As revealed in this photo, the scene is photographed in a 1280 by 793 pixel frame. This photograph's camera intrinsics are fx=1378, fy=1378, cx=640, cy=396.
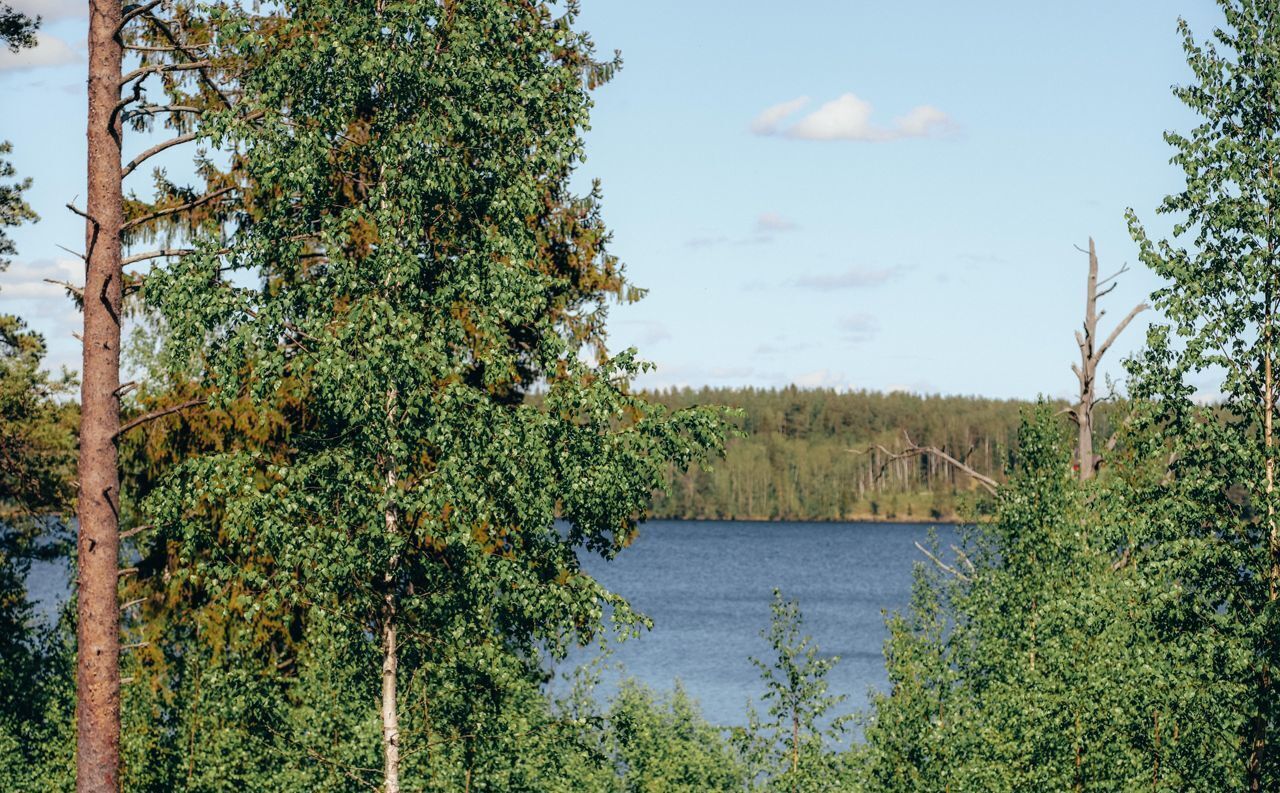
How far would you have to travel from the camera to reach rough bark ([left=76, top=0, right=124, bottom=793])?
46.4 feet

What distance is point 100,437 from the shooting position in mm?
14219

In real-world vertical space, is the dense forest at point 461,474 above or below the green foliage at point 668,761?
above

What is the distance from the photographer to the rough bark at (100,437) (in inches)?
557

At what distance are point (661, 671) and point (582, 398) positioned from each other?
42387 mm

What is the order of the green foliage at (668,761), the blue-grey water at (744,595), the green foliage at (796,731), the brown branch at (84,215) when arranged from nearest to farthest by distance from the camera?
the brown branch at (84,215), the green foliage at (796,731), the green foliage at (668,761), the blue-grey water at (744,595)

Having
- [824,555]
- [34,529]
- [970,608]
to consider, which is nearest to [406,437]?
[970,608]

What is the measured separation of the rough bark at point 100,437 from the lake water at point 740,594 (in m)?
5.83

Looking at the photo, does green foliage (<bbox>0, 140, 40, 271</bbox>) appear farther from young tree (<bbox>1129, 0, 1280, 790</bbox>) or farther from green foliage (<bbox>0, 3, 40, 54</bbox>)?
young tree (<bbox>1129, 0, 1280, 790</bbox>)

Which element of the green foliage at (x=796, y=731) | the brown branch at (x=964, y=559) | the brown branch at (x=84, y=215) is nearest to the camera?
the brown branch at (x=84, y=215)

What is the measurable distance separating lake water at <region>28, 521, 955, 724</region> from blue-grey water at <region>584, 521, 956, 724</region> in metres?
0.09

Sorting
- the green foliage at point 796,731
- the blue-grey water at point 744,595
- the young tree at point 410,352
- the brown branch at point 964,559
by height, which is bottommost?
the blue-grey water at point 744,595

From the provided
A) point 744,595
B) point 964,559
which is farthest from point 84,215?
point 744,595

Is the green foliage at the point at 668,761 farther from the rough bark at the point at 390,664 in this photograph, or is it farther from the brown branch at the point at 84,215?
the brown branch at the point at 84,215

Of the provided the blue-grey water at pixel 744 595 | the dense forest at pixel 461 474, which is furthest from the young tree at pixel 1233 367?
the blue-grey water at pixel 744 595
